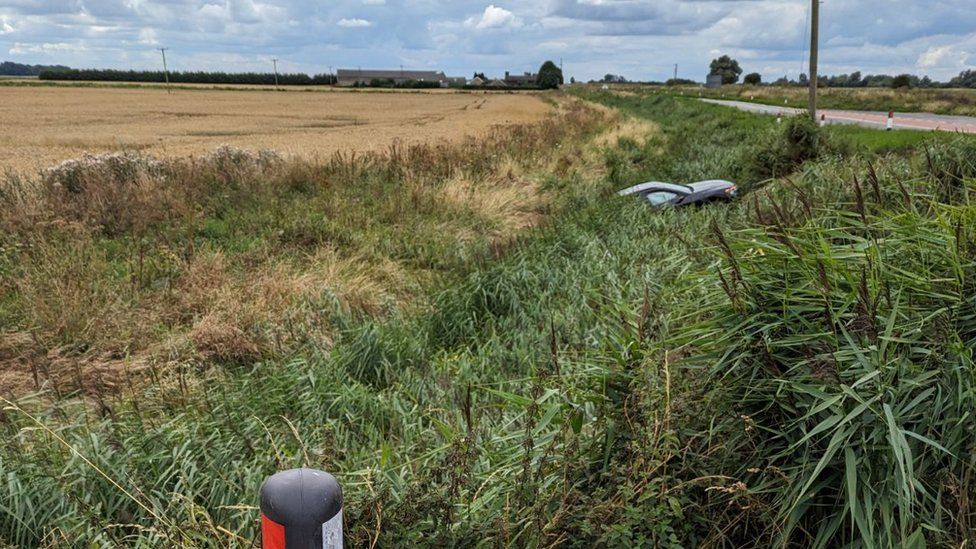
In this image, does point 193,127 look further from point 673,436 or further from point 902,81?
point 902,81

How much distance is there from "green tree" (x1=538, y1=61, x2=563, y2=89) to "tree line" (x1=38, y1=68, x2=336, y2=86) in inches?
1916

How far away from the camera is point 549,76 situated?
484ft

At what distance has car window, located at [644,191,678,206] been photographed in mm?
11406

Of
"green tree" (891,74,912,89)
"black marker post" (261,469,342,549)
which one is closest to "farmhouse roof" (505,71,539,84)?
"green tree" (891,74,912,89)

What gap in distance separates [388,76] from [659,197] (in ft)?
496

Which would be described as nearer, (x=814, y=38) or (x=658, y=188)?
(x=658, y=188)

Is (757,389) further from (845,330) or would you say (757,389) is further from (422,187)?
(422,187)

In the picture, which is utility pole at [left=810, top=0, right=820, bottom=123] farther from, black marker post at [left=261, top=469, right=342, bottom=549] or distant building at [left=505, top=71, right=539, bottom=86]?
distant building at [left=505, top=71, right=539, bottom=86]

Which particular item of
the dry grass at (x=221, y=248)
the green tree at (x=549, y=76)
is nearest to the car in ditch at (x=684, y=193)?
the dry grass at (x=221, y=248)

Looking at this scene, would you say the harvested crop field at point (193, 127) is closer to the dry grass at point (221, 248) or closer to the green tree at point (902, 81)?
the dry grass at point (221, 248)

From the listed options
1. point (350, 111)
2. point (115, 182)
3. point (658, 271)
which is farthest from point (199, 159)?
point (350, 111)

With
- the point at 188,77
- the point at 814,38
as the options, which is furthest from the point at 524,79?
the point at 814,38

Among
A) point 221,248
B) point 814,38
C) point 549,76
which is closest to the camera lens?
point 221,248

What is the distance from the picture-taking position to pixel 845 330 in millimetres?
2619
